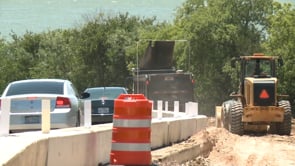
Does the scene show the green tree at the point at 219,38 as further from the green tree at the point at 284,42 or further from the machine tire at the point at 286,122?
the machine tire at the point at 286,122

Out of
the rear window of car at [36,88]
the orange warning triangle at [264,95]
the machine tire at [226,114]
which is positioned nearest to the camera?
the rear window of car at [36,88]

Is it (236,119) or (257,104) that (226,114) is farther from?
(236,119)

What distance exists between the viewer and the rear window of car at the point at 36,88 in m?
15.8

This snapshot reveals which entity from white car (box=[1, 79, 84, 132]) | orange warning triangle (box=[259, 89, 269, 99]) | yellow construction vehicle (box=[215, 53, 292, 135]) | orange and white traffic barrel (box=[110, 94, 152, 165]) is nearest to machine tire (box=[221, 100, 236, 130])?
yellow construction vehicle (box=[215, 53, 292, 135])

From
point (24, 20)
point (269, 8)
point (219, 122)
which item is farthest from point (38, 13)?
point (219, 122)

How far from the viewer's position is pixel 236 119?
24.2m

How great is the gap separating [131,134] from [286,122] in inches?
648

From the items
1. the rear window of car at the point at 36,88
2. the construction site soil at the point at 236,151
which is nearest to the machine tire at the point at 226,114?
the construction site soil at the point at 236,151

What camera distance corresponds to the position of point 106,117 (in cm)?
2292

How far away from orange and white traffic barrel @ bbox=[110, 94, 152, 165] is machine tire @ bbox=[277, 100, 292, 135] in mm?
15979

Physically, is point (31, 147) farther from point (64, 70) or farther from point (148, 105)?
point (64, 70)

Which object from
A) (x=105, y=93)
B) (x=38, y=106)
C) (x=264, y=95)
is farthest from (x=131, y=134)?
(x=264, y=95)

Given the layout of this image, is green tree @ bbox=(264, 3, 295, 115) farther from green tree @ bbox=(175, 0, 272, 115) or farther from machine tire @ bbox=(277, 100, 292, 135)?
machine tire @ bbox=(277, 100, 292, 135)

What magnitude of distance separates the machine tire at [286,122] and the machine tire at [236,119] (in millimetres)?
1774
